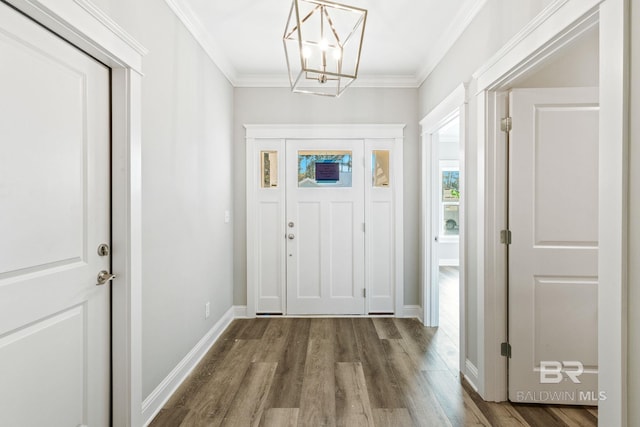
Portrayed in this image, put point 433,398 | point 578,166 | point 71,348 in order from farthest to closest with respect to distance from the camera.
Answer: point 433,398 < point 578,166 < point 71,348

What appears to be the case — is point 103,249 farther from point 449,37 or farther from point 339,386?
point 449,37

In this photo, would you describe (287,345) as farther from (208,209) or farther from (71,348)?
(71,348)

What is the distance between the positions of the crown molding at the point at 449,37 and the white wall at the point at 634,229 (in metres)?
1.32

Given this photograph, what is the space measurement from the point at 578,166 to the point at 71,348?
2.76 m

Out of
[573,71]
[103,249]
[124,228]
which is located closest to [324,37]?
[573,71]

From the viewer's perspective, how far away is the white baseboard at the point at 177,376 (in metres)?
1.94

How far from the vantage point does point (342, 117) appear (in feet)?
12.3

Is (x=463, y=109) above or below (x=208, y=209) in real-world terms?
above

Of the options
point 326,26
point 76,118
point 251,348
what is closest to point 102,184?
point 76,118

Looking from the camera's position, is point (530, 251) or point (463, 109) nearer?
point (530, 251)

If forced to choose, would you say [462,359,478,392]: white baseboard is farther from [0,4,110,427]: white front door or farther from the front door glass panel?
[0,4,110,427]: white front door

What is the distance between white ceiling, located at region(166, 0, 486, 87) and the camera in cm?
238

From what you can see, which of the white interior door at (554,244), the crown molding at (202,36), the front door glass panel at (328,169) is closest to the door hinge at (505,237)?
the white interior door at (554,244)

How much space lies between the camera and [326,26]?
2740 mm
